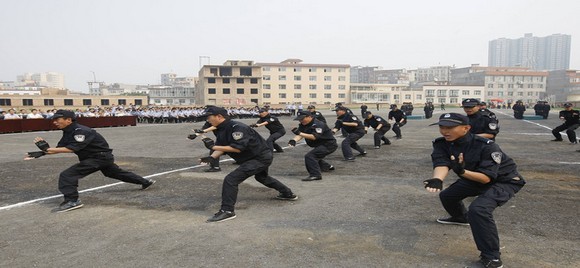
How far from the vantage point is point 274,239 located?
4828 mm

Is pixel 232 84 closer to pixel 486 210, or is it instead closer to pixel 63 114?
pixel 63 114

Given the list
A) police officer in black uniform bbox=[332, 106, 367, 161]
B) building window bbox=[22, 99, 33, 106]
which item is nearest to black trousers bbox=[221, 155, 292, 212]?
police officer in black uniform bbox=[332, 106, 367, 161]

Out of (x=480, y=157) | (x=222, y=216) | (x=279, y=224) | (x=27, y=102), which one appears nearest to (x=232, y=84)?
(x=27, y=102)

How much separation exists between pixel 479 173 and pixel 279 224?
2722mm

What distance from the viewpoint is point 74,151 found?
20.8ft

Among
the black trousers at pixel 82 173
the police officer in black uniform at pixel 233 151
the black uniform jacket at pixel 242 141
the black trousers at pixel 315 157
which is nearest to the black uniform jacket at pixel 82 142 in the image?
the black trousers at pixel 82 173

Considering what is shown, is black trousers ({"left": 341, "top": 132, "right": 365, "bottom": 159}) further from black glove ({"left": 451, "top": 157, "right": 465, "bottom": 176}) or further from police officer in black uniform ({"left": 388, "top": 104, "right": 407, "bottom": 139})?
black glove ({"left": 451, "top": 157, "right": 465, "bottom": 176})

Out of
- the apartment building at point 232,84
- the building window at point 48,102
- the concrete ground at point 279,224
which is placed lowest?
the concrete ground at point 279,224

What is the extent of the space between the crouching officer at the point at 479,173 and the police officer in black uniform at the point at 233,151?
2.71 metres

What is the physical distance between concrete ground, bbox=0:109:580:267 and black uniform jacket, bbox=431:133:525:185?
0.92 metres

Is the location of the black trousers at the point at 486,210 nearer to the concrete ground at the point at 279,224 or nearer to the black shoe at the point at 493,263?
the black shoe at the point at 493,263

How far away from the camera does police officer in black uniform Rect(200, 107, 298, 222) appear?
5.69 meters

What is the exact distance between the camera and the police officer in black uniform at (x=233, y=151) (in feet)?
18.7

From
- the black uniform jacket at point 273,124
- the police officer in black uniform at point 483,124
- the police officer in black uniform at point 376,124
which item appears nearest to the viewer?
the police officer in black uniform at point 483,124
